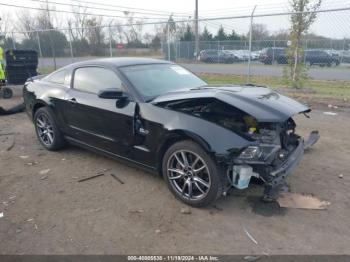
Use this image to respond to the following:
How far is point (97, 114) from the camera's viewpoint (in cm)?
468

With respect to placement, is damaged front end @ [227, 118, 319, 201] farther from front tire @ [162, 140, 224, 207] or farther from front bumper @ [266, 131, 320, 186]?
front tire @ [162, 140, 224, 207]

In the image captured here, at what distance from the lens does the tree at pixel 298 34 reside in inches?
426

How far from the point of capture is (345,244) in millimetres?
3127

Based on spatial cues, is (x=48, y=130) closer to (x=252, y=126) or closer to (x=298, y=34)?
(x=252, y=126)

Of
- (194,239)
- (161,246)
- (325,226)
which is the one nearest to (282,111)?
(325,226)

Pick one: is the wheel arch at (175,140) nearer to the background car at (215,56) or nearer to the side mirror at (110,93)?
the side mirror at (110,93)

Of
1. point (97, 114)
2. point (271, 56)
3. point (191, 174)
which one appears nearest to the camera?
point (191, 174)

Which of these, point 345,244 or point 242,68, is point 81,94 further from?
point 242,68

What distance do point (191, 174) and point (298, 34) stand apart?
29.8 feet

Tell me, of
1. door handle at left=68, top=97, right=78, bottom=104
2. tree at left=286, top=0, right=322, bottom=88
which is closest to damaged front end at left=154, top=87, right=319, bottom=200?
door handle at left=68, top=97, right=78, bottom=104

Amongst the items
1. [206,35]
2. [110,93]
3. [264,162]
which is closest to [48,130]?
[110,93]

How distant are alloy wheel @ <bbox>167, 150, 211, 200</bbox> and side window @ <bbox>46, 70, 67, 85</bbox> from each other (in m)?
2.64

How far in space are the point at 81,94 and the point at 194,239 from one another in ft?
9.18

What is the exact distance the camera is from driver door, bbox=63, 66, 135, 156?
14.3 ft
